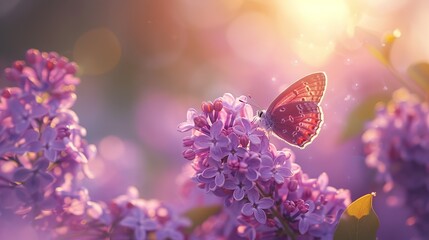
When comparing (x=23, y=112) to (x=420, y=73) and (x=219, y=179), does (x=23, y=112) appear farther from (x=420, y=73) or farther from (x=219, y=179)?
(x=420, y=73)

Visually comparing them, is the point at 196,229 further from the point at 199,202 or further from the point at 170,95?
the point at 170,95

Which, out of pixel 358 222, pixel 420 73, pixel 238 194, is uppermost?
pixel 420 73

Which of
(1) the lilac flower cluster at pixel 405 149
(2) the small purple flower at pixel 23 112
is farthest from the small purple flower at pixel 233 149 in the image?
(1) the lilac flower cluster at pixel 405 149

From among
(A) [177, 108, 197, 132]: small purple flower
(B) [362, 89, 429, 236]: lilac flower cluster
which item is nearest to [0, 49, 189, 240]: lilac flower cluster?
(A) [177, 108, 197, 132]: small purple flower

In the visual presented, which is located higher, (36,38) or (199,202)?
(36,38)

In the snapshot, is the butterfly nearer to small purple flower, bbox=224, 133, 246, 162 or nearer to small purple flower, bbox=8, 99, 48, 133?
small purple flower, bbox=224, 133, 246, 162

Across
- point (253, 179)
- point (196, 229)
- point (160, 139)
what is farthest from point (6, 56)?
point (253, 179)

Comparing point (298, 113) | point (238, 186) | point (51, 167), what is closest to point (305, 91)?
point (298, 113)
